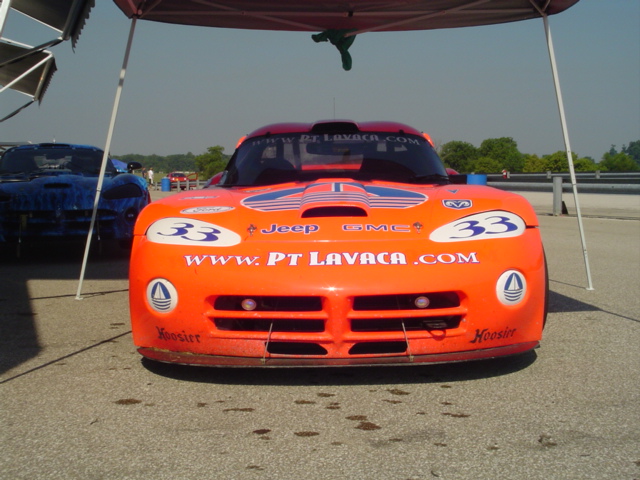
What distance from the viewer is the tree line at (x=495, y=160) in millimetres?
69062

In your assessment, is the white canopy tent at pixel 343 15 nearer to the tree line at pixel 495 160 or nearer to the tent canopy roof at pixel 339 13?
the tent canopy roof at pixel 339 13

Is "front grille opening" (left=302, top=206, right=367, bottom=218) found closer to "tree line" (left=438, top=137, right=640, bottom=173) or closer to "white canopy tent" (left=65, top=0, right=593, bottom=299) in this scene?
"white canopy tent" (left=65, top=0, right=593, bottom=299)

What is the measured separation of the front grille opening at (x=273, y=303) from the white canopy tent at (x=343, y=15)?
286 centimetres

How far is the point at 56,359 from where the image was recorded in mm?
3811

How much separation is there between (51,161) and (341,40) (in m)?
4.50

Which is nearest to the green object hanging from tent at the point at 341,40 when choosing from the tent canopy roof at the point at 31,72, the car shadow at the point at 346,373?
the car shadow at the point at 346,373

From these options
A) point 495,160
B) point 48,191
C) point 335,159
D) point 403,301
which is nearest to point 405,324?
point 403,301

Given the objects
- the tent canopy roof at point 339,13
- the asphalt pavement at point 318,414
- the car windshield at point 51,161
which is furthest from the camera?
the car windshield at point 51,161

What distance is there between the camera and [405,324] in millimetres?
3209

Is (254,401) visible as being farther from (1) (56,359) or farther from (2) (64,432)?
(1) (56,359)

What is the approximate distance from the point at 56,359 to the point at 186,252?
1.06 m

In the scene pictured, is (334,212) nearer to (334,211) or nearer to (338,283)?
(334,211)

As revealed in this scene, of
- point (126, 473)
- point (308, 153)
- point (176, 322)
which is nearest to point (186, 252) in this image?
point (176, 322)

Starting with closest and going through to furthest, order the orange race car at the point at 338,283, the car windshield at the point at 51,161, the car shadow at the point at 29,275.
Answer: the orange race car at the point at 338,283 → the car shadow at the point at 29,275 → the car windshield at the point at 51,161
